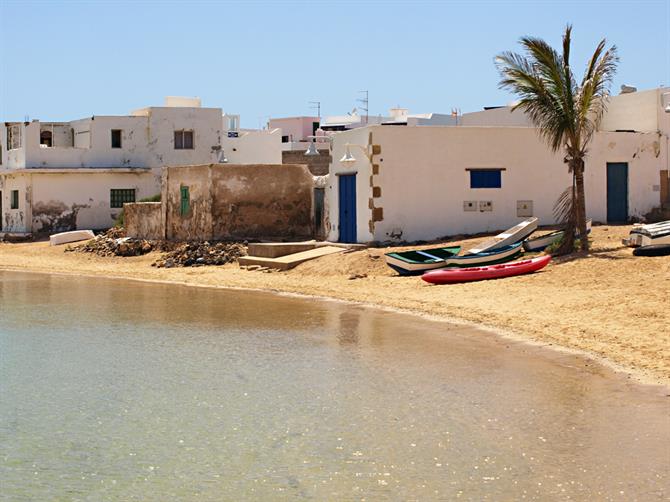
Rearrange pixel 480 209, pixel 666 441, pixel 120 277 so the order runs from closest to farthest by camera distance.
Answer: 1. pixel 666 441
2. pixel 480 209
3. pixel 120 277

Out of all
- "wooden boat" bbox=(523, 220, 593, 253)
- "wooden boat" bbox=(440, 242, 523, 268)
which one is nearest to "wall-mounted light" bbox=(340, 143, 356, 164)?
"wooden boat" bbox=(440, 242, 523, 268)

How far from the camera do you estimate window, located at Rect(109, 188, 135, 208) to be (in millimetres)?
45250

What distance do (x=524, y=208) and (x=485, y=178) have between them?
140 centimetres

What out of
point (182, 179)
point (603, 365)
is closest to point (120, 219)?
point (182, 179)

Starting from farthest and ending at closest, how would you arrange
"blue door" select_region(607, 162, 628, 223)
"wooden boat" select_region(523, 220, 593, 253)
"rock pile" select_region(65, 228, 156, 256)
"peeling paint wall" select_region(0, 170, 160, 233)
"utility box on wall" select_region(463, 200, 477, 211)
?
"peeling paint wall" select_region(0, 170, 160, 233)
"rock pile" select_region(65, 228, 156, 256)
"blue door" select_region(607, 162, 628, 223)
"utility box on wall" select_region(463, 200, 477, 211)
"wooden boat" select_region(523, 220, 593, 253)

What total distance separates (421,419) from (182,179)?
22.9m

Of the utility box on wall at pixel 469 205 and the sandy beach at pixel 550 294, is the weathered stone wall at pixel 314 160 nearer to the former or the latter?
the sandy beach at pixel 550 294

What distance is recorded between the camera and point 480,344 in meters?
15.9

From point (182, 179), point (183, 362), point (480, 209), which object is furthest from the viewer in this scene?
point (182, 179)

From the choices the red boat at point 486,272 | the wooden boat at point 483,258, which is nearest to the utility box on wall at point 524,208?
the wooden boat at point 483,258

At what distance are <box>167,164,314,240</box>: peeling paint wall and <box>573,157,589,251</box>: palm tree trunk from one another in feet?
34.8

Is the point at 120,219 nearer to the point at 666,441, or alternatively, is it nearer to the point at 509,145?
the point at 509,145

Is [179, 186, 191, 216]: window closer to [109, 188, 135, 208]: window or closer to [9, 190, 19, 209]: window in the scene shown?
[109, 188, 135, 208]: window

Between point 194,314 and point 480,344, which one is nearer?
point 480,344
